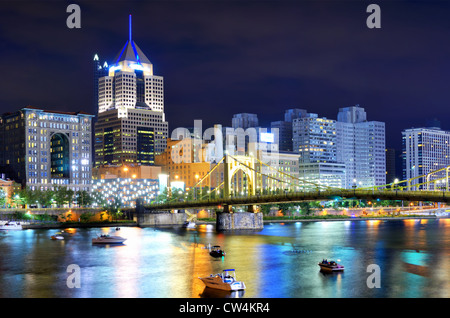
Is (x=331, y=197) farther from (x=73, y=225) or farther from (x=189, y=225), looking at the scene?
(x=73, y=225)

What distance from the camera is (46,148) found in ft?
586

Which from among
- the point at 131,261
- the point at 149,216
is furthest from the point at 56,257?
the point at 149,216

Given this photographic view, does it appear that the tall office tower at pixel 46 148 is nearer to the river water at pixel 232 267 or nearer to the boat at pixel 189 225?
the boat at pixel 189 225

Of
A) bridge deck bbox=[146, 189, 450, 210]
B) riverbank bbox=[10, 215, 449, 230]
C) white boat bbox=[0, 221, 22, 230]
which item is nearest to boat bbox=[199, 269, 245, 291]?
bridge deck bbox=[146, 189, 450, 210]

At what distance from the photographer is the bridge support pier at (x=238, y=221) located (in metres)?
117

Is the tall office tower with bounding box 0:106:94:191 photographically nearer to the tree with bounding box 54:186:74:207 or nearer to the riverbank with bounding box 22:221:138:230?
the tree with bounding box 54:186:74:207

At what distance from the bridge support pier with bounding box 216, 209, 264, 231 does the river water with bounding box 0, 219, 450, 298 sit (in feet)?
71.8

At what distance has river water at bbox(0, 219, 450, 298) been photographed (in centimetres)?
4925

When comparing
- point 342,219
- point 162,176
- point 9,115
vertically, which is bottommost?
point 342,219

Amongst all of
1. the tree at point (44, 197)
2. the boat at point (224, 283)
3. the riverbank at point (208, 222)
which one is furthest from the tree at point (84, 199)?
the boat at point (224, 283)
